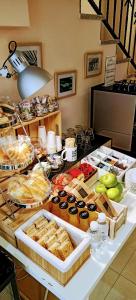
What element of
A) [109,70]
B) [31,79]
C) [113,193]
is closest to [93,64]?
[109,70]

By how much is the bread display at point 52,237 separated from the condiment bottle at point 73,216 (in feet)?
0.21

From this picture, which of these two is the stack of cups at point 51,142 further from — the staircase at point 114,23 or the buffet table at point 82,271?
the staircase at point 114,23

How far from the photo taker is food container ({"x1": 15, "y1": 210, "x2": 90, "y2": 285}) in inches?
32.4

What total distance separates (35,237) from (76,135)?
1.07m

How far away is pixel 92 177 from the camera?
1.47 metres

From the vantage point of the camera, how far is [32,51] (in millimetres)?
1542

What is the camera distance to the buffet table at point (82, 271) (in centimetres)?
83

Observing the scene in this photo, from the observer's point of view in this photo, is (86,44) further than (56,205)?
Yes

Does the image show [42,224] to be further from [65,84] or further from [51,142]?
[65,84]

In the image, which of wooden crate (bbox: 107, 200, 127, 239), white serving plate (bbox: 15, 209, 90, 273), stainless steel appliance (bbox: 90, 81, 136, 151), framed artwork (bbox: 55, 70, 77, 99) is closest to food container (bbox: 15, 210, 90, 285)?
white serving plate (bbox: 15, 209, 90, 273)

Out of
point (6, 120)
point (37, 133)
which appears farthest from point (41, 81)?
point (37, 133)

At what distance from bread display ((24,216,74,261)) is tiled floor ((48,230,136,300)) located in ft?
2.62

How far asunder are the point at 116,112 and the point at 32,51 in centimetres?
94

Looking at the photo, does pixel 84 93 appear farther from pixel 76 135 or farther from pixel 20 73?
pixel 20 73
